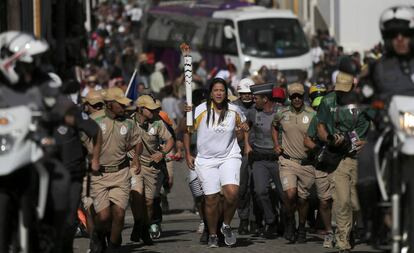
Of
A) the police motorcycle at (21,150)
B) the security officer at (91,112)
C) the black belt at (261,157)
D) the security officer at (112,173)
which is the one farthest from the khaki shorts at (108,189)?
the police motorcycle at (21,150)

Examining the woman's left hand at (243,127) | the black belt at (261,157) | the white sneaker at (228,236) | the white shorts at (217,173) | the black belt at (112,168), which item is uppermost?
the woman's left hand at (243,127)

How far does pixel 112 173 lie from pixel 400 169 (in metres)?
4.66

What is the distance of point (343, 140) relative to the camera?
14.6 m

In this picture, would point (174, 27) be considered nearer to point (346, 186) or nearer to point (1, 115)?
point (346, 186)

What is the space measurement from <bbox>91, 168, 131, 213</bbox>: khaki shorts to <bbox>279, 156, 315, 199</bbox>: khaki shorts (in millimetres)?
2420

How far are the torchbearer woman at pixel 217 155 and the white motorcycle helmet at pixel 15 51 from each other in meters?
5.03

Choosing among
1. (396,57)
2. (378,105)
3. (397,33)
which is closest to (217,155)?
(396,57)

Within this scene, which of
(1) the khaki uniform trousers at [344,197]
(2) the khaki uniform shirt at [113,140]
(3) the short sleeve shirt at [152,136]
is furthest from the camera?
(3) the short sleeve shirt at [152,136]

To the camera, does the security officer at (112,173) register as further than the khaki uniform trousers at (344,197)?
Yes

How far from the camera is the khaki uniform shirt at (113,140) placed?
1479cm

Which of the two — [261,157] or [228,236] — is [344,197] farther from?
[261,157]

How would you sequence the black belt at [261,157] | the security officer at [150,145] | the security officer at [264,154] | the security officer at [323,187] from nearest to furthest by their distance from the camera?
the security officer at [323,187] → the security officer at [150,145] → the security officer at [264,154] → the black belt at [261,157]

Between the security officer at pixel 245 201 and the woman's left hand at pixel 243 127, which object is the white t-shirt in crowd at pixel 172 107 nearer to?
the security officer at pixel 245 201

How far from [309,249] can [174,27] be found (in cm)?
3500
